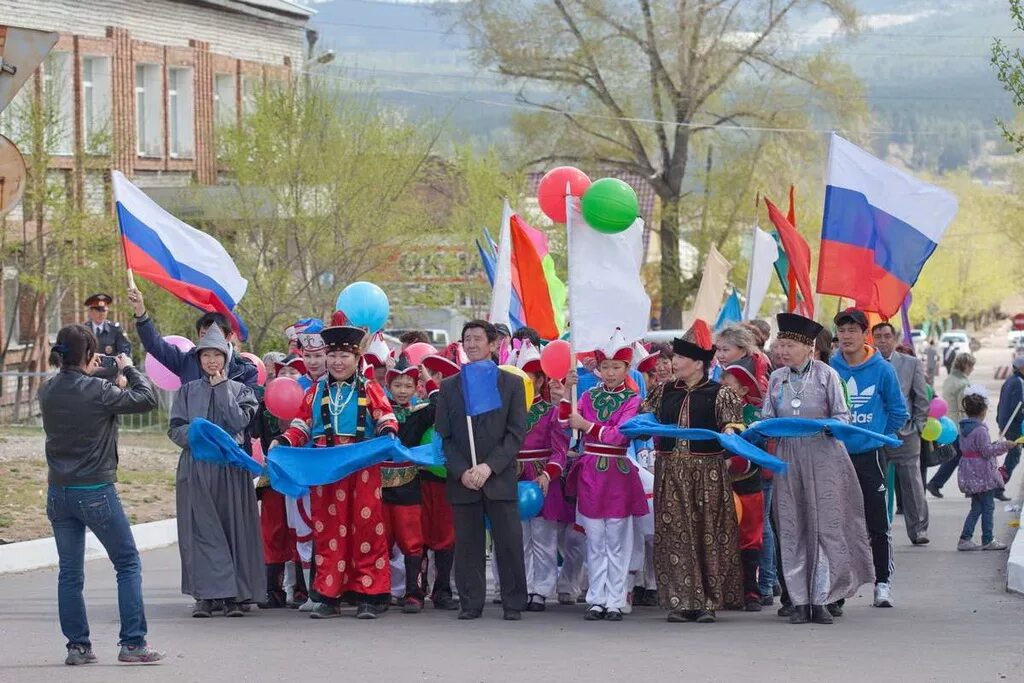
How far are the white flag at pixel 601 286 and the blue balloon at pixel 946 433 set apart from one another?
5906 millimetres

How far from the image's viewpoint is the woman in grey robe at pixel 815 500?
10.2 metres

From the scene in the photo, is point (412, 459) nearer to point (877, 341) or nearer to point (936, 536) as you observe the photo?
point (877, 341)

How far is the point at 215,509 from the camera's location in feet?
35.1

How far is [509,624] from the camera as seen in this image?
10.4 meters

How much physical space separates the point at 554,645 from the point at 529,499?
1.52 meters

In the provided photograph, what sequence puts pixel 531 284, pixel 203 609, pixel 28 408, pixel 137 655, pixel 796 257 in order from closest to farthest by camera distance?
pixel 137 655 → pixel 203 609 → pixel 531 284 → pixel 796 257 → pixel 28 408

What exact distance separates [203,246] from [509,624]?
12.0ft

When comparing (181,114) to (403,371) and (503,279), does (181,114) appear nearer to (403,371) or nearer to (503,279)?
(503,279)

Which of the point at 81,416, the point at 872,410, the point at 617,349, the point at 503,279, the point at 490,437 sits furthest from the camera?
the point at 503,279

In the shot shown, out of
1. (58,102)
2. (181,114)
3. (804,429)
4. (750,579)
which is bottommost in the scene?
(750,579)

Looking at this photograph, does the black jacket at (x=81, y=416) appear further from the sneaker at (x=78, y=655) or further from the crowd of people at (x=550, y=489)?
the crowd of people at (x=550, y=489)

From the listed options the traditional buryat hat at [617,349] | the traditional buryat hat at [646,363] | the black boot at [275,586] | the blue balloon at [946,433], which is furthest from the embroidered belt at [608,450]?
the blue balloon at [946,433]

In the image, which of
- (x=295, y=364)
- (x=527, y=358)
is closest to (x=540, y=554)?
(x=527, y=358)

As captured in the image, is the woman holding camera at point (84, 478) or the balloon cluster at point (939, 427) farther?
the balloon cluster at point (939, 427)
